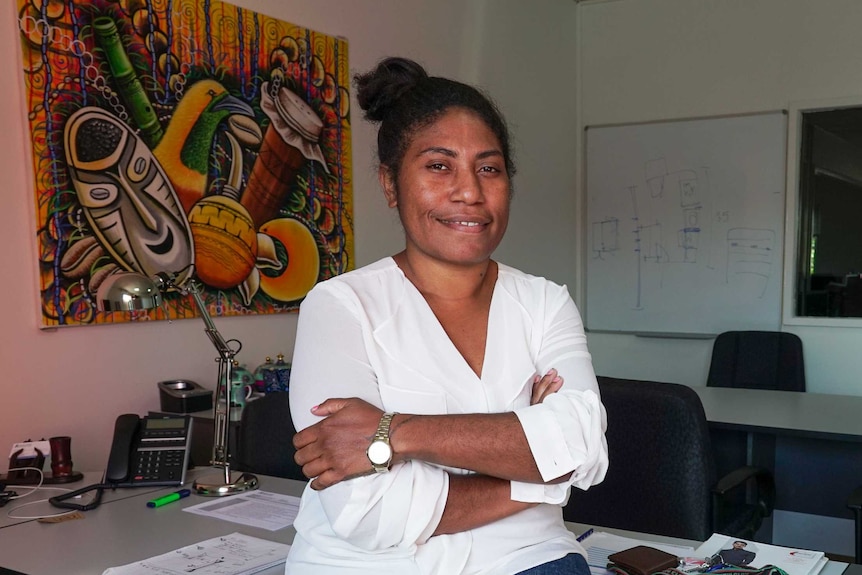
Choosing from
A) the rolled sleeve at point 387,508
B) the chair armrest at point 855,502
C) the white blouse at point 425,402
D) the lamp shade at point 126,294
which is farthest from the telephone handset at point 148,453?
the chair armrest at point 855,502

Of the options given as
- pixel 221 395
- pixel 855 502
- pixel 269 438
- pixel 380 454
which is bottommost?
pixel 855 502

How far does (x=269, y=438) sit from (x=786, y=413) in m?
1.90

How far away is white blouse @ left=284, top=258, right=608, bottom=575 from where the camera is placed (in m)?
→ 1.14

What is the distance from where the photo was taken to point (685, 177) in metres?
4.91

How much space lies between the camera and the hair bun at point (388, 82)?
1417mm

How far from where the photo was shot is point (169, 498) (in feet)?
6.47

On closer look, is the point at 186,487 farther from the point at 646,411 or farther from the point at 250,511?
the point at 646,411

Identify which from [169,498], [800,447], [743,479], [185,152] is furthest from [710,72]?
[169,498]

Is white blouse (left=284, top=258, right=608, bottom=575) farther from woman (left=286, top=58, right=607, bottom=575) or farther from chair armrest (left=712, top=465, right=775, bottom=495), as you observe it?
chair armrest (left=712, top=465, right=775, bottom=495)

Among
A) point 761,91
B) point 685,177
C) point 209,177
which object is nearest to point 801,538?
point 685,177

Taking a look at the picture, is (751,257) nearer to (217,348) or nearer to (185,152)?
(185,152)

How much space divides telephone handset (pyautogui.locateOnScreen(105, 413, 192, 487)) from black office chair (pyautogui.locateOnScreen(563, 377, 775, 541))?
117cm

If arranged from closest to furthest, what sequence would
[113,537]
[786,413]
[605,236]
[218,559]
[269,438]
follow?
[218,559] < [113,537] < [269,438] < [786,413] < [605,236]

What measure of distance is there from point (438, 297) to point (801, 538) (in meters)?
2.85
